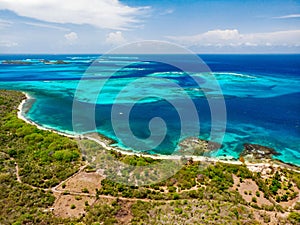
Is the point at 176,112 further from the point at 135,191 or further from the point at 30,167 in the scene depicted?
the point at 30,167

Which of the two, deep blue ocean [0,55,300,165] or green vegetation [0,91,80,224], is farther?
deep blue ocean [0,55,300,165]

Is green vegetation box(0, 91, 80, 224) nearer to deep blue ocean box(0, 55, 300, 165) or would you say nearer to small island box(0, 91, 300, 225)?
small island box(0, 91, 300, 225)

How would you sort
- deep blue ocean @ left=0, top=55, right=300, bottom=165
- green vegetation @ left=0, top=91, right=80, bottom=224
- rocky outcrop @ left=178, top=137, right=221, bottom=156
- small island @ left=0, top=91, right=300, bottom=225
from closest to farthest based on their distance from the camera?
small island @ left=0, top=91, right=300, bottom=225 → green vegetation @ left=0, top=91, right=80, bottom=224 → rocky outcrop @ left=178, top=137, right=221, bottom=156 → deep blue ocean @ left=0, top=55, right=300, bottom=165

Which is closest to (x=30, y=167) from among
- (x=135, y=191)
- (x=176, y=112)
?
(x=135, y=191)

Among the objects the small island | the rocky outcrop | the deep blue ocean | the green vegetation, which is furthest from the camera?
the deep blue ocean

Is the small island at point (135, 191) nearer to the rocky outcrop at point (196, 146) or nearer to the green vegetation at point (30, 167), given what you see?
the green vegetation at point (30, 167)

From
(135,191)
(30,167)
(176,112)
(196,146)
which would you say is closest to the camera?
(135,191)

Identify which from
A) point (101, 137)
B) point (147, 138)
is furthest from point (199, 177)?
point (101, 137)

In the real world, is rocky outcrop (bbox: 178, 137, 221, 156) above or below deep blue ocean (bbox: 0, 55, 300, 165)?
below

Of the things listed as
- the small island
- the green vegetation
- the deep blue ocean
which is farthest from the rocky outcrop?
the green vegetation

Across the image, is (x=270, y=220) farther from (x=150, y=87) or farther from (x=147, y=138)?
(x=150, y=87)
